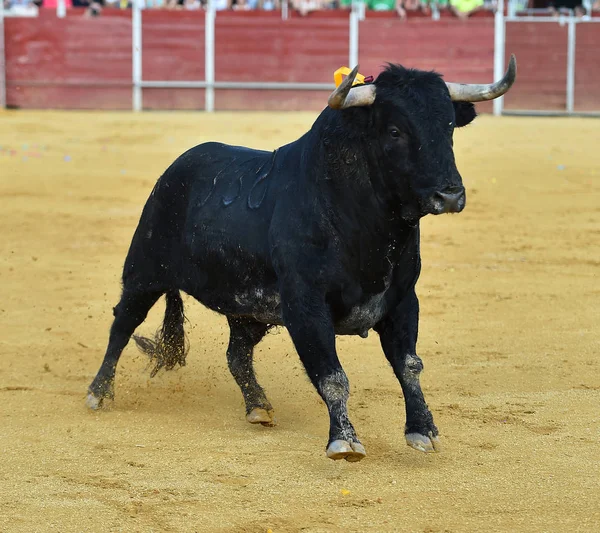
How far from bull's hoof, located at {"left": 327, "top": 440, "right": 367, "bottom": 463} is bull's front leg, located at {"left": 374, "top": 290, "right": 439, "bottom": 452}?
25 cm

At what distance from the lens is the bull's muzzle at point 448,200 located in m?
3.13

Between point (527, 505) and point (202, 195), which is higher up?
point (202, 195)

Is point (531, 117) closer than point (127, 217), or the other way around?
point (127, 217)

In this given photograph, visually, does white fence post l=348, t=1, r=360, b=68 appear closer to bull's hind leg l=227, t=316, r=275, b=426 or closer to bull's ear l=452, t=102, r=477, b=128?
bull's hind leg l=227, t=316, r=275, b=426

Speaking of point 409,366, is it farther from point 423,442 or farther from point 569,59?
point 569,59

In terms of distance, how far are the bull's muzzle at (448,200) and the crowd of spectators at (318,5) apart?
12.0 metres

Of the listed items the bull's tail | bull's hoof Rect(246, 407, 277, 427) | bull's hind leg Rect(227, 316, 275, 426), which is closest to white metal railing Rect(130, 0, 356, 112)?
the bull's tail

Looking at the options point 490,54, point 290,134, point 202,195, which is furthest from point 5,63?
point 202,195

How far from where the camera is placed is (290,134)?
11891 mm

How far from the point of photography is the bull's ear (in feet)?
11.5

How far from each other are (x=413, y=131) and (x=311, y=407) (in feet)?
4.35

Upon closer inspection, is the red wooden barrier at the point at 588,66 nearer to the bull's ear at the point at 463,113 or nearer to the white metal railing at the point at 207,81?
the white metal railing at the point at 207,81

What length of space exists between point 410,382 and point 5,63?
489 inches

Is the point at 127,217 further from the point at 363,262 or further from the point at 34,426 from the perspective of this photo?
the point at 363,262
